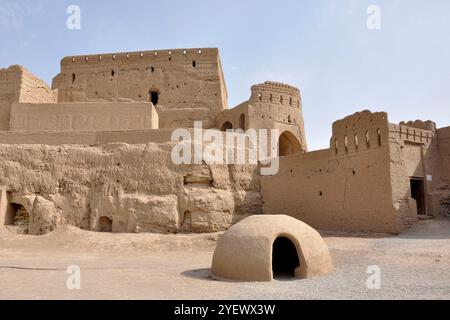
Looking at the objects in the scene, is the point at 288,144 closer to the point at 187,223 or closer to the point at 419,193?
the point at 187,223

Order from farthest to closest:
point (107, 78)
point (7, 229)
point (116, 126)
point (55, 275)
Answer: point (107, 78)
point (116, 126)
point (7, 229)
point (55, 275)

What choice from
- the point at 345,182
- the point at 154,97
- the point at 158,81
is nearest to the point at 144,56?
the point at 158,81

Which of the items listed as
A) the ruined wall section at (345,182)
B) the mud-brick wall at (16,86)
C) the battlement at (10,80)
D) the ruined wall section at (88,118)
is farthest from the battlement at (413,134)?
the battlement at (10,80)

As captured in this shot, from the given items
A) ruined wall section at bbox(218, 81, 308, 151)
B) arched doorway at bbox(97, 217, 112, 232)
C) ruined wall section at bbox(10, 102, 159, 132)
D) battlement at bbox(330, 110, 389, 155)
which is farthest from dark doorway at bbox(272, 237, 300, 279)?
ruined wall section at bbox(218, 81, 308, 151)

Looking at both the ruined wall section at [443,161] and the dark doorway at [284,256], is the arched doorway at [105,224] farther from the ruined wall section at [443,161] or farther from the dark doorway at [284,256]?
the ruined wall section at [443,161]

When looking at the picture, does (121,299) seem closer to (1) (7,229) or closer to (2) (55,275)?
(2) (55,275)

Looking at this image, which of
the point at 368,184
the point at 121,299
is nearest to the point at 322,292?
the point at 121,299

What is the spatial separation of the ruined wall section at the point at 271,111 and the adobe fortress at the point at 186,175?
0.09m

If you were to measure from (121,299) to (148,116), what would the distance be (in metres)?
14.9

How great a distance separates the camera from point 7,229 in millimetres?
17484

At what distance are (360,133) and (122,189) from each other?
1108cm

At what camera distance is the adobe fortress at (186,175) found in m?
14.5

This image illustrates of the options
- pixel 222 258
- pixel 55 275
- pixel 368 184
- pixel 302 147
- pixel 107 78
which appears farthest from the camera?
pixel 107 78

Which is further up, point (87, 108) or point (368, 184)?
point (87, 108)
